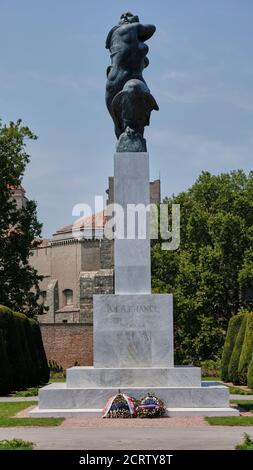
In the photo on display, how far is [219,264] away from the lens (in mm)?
42062

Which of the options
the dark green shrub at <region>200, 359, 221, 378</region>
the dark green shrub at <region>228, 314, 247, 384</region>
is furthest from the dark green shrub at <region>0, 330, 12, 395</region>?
the dark green shrub at <region>200, 359, 221, 378</region>

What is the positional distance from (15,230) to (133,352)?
24.2 meters

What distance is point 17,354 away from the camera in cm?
2575

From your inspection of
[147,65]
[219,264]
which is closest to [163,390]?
[147,65]

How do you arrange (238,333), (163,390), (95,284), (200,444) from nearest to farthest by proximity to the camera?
(200,444) < (163,390) < (238,333) < (95,284)

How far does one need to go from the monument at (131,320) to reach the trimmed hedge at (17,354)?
7365 millimetres

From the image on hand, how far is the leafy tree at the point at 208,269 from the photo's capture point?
41031 mm

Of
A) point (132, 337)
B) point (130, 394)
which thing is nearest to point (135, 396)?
point (130, 394)

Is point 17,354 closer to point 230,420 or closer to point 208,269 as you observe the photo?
point 230,420

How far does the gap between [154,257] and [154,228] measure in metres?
1.76

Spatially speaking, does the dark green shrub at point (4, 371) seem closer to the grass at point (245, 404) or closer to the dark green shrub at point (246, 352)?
the grass at point (245, 404)

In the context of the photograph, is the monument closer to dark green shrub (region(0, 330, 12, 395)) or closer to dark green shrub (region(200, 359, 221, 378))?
dark green shrub (region(0, 330, 12, 395))

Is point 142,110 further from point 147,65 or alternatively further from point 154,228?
point 154,228

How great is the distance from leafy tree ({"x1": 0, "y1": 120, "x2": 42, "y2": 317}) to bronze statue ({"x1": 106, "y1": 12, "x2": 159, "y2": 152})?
66.6 feet
